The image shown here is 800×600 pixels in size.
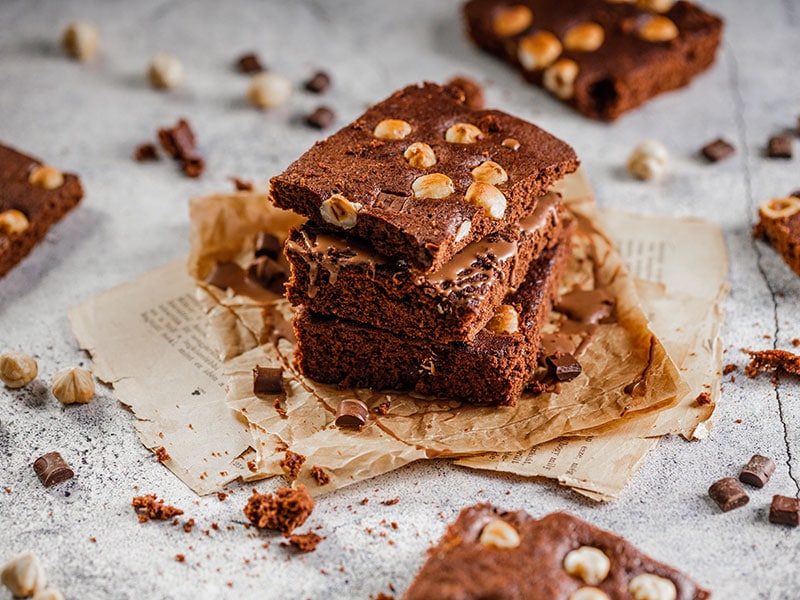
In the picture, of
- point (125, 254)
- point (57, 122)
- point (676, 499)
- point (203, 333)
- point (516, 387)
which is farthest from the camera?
point (57, 122)

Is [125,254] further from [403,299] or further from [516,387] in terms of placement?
[516,387]

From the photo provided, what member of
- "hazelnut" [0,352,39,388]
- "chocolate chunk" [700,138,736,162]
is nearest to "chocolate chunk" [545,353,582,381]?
"chocolate chunk" [700,138,736,162]

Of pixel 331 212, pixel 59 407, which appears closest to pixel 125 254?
pixel 59 407

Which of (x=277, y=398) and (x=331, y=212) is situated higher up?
(x=331, y=212)

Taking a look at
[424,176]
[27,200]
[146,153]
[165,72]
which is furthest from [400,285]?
[165,72]

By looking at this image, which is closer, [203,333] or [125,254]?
[203,333]

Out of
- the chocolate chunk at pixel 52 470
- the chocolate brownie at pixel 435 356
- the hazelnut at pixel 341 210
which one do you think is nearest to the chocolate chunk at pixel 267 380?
the chocolate brownie at pixel 435 356
